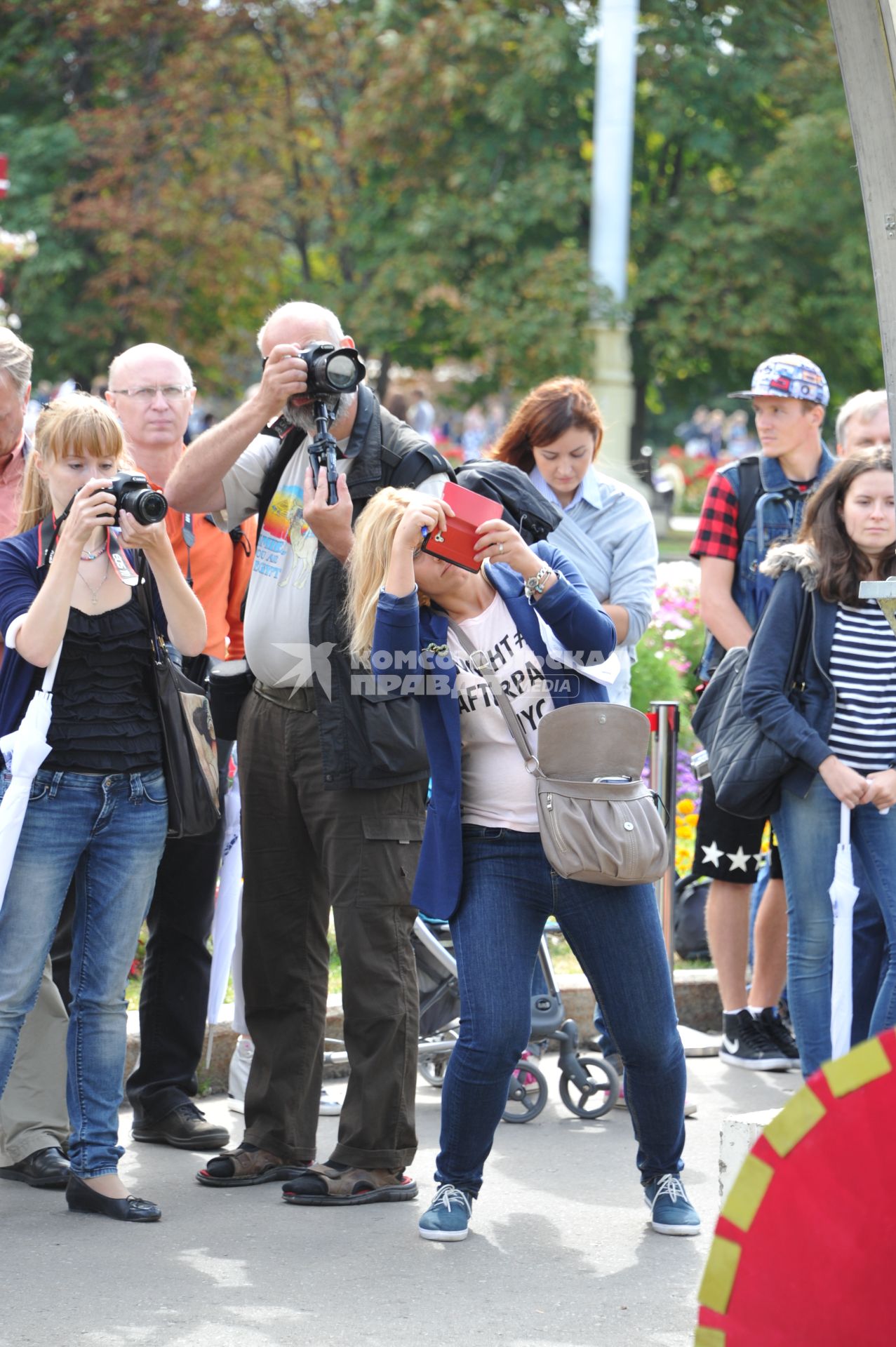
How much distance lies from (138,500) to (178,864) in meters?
1.45

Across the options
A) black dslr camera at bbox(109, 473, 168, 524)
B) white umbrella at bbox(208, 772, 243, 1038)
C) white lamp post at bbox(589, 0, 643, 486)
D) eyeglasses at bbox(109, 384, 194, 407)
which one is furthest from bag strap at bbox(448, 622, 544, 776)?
white lamp post at bbox(589, 0, 643, 486)

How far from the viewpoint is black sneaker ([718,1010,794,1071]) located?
19.4 ft

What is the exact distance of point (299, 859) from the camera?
4629mm

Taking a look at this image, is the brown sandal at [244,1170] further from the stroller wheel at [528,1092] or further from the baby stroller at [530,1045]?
the stroller wheel at [528,1092]

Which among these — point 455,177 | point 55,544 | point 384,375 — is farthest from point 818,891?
point 384,375

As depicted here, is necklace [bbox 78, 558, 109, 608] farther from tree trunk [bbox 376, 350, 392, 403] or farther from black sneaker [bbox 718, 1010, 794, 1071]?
tree trunk [bbox 376, 350, 392, 403]

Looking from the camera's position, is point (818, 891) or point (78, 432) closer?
point (78, 432)

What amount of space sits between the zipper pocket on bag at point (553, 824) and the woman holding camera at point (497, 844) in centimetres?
15

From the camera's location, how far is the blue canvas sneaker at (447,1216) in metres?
4.16

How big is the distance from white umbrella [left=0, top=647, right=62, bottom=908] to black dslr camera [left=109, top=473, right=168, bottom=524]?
0.39m

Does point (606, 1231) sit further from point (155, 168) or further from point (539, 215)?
point (155, 168)

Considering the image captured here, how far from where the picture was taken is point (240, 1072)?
5.34 meters

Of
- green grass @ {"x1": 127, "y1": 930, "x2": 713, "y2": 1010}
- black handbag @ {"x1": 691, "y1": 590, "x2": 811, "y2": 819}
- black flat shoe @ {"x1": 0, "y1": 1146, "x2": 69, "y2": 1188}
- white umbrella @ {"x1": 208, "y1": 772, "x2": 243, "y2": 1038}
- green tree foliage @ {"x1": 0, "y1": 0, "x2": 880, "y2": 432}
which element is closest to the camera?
black flat shoe @ {"x1": 0, "y1": 1146, "x2": 69, "y2": 1188}

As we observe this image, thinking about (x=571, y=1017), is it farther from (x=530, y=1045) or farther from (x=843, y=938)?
(x=843, y=938)
